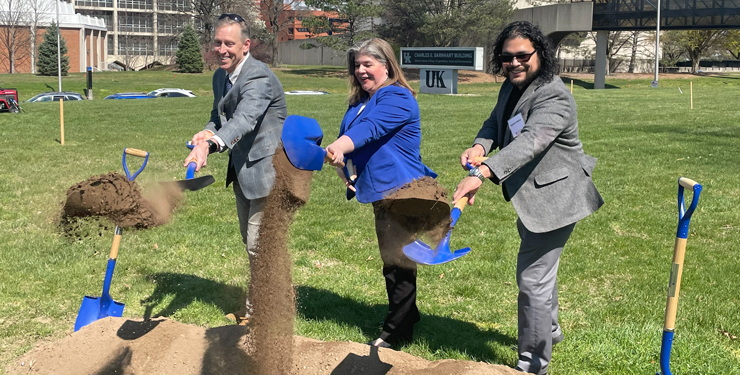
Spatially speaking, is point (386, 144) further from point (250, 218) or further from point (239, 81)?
point (250, 218)

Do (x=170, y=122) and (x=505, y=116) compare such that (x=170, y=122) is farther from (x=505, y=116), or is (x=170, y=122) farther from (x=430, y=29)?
(x=430, y=29)

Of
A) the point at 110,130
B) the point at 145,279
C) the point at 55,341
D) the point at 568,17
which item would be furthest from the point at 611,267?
the point at 568,17

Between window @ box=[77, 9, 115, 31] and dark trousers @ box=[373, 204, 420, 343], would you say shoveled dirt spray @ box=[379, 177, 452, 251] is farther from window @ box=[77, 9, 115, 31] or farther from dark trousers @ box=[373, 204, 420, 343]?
window @ box=[77, 9, 115, 31]

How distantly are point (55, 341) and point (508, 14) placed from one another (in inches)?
1863

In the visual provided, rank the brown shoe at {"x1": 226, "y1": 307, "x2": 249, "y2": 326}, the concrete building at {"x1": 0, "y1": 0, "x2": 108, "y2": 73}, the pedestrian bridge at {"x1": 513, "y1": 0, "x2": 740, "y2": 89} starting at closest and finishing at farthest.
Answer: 1. the brown shoe at {"x1": 226, "y1": 307, "x2": 249, "y2": 326}
2. the pedestrian bridge at {"x1": 513, "y1": 0, "x2": 740, "y2": 89}
3. the concrete building at {"x1": 0, "y1": 0, "x2": 108, "y2": 73}

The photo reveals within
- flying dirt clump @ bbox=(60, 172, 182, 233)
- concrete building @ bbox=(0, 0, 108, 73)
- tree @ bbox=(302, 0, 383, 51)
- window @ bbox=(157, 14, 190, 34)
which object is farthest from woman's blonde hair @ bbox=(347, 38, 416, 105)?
window @ bbox=(157, 14, 190, 34)

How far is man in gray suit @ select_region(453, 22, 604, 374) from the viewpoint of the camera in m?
3.18

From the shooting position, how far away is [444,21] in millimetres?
45031

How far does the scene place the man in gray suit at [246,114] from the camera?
3963mm

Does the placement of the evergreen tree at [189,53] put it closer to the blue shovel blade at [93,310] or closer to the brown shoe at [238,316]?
the brown shoe at [238,316]

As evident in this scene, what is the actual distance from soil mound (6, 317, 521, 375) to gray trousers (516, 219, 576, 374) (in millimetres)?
349

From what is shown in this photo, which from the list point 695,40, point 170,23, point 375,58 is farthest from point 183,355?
point 170,23

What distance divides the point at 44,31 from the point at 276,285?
57.8 meters

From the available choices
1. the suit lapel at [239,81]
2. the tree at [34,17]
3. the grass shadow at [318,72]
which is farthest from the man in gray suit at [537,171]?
the tree at [34,17]
